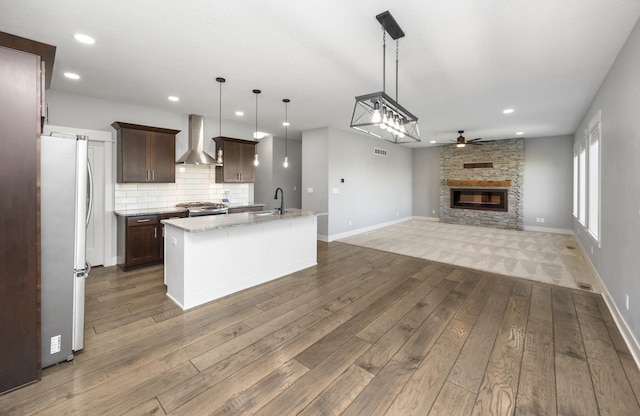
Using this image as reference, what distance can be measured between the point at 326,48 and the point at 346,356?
9.72ft

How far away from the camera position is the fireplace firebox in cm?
877

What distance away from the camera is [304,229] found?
4547 millimetres

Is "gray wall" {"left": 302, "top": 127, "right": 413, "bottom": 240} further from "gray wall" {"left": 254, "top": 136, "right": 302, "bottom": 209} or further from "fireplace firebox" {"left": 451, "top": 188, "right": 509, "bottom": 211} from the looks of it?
"fireplace firebox" {"left": 451, "top": 188, "right": 509, "bottom": 211}

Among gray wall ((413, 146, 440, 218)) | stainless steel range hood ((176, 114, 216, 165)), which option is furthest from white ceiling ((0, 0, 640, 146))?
gray wall ((413, 146, 440, 218))

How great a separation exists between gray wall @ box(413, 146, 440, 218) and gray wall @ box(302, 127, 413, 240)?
125cm

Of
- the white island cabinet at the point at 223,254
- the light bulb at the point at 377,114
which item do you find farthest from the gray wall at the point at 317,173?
the light bulb at the point at 377,114

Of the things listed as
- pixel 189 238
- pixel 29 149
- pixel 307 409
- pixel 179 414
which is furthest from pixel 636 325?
pixel 29 149

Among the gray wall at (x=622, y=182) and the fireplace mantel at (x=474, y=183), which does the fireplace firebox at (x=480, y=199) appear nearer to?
the fireplace mantel at (x=474, y=183)

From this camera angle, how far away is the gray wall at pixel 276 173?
8148 millimetres

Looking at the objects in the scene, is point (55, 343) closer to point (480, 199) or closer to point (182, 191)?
point (182, 191)

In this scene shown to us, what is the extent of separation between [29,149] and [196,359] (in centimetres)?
189

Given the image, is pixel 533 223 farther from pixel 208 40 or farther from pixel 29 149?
pixel 29 149

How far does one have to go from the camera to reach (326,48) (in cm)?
290

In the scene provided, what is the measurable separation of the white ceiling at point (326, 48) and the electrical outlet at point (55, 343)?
263 cm
